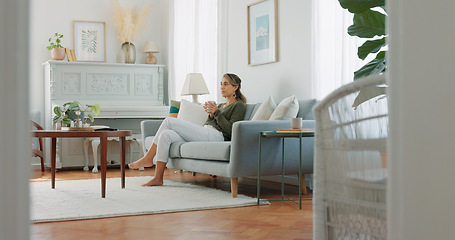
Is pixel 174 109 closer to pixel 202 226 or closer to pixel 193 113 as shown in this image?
pixel 193 113

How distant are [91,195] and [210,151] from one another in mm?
1037

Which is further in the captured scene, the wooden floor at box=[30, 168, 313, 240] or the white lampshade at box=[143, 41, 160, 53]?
the white lampshade at box=[143, 41, 160, 53]

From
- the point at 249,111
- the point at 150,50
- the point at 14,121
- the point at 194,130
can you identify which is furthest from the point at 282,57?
the point at 14,121

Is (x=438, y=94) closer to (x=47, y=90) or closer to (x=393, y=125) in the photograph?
(x=393, y=125)

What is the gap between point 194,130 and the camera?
16.4 feet

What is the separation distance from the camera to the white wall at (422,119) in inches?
31.8

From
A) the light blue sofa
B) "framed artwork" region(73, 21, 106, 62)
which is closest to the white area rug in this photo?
the light blue sofa

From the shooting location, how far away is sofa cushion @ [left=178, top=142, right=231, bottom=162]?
4.16m

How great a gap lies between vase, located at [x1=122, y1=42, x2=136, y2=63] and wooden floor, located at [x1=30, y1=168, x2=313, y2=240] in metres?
4.44

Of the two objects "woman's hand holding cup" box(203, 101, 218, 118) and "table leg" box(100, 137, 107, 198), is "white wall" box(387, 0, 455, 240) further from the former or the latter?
"woman's hand holding cup" box(203, 101, 218, 118)

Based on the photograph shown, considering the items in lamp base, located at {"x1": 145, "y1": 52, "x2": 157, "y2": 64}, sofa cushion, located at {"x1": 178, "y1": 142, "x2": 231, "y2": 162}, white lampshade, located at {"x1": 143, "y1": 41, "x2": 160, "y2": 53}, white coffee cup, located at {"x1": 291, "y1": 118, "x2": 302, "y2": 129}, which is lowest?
sofa cushion, located at {"x1": 178, "y1": 142, "x2": 231, "y2": 162}

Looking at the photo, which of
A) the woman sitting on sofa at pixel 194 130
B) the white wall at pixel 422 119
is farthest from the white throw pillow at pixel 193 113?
the white wall at pixel 422 119

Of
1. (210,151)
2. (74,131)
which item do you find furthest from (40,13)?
(210,151)

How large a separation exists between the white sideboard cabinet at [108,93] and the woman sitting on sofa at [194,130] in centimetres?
210
